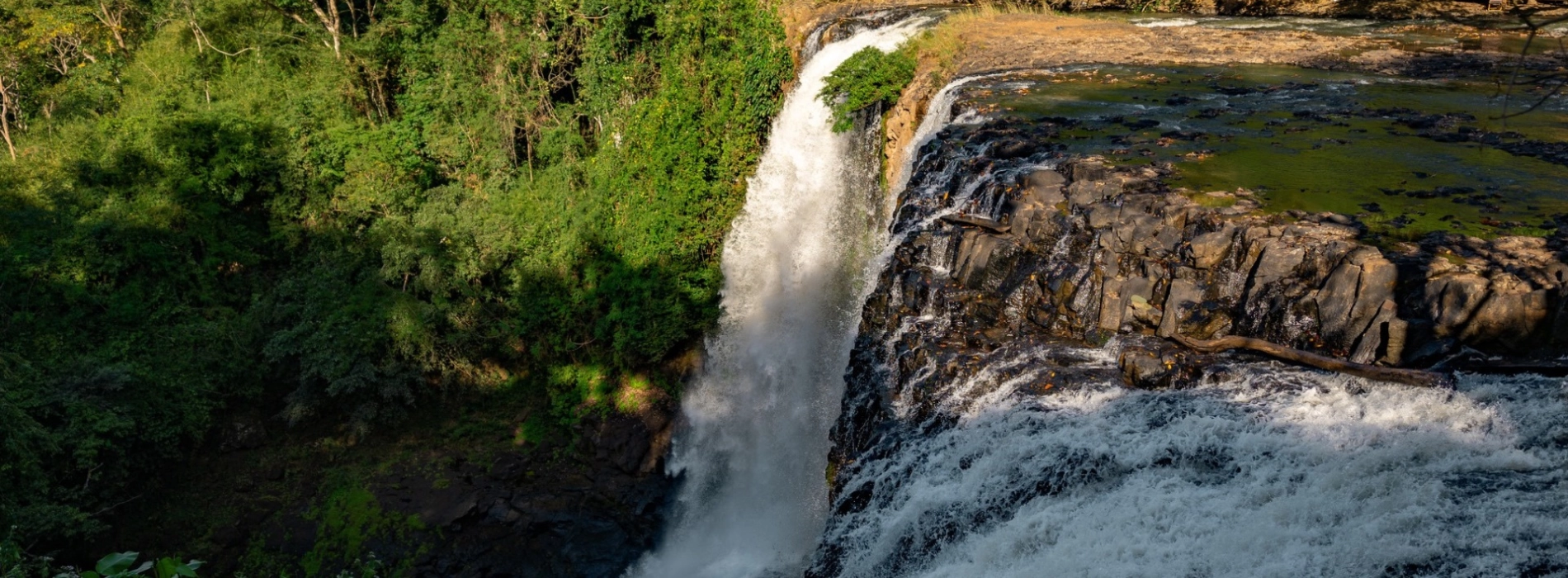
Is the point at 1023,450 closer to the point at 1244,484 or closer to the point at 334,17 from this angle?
the point at 1244,484

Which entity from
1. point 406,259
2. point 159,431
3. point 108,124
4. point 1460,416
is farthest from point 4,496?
point 1460,416

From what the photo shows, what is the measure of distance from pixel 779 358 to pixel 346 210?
10.5m

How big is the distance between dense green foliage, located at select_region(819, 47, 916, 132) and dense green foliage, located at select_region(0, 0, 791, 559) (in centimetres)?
166

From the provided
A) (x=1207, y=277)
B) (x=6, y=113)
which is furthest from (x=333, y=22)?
(x=1207, y=277)

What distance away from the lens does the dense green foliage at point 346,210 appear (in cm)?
1745

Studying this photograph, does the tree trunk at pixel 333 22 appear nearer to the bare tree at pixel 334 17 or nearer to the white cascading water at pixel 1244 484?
the bare tree at pixel 334 17

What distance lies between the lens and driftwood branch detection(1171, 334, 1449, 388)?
26.8 ft

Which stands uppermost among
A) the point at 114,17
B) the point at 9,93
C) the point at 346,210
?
the point at 114,17

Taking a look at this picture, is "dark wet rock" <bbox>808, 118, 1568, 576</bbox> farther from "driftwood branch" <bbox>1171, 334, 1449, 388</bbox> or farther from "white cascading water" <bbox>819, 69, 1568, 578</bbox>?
"white cascading water" <bbox>819, 69, 1568, 578</bbox>

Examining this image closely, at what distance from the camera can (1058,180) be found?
11.7 meters

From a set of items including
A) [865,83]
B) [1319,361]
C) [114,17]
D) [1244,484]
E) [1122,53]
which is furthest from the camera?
[114,17]

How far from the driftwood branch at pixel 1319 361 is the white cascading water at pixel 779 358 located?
212 inches

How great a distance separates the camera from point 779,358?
16359 mm

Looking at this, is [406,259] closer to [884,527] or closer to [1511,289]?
[884,527]
